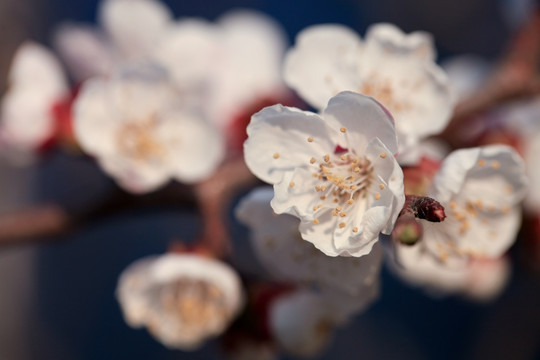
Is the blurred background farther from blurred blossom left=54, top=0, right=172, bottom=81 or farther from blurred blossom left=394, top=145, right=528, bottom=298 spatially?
blurred blossom left=394, top=145, right=528, bottom=298

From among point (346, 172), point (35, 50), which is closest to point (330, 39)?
point (346, 172)

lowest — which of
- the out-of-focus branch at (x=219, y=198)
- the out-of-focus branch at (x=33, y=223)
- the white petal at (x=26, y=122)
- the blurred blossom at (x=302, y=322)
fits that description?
the blurred blossom at (x=302, y=322)

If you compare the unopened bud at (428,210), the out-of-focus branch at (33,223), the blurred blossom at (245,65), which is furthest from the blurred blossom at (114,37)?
the unopened bud at (428,210)

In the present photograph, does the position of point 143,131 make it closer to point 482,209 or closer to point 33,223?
point 33,223

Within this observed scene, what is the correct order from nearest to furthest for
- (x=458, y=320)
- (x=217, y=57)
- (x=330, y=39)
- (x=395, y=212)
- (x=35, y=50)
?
(x=395, y=212)
(x=330, y=39)
(x=35, y=50)
(x=217, y=57)
(x=458, y=320)

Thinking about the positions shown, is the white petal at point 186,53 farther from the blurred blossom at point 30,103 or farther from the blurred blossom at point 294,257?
the blurred blossom at point 294,257

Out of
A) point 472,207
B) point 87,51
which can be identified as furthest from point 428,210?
point 87,51

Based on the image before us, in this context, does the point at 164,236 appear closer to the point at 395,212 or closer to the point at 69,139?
the point at 69,139
